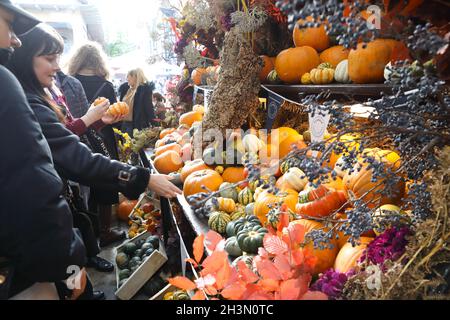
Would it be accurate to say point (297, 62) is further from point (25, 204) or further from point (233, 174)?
point (25, 204)

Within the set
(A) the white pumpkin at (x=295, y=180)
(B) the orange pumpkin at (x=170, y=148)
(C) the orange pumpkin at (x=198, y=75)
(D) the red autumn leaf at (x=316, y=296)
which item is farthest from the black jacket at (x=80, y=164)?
(C) the orange pumpkin at (x=198, y=75)

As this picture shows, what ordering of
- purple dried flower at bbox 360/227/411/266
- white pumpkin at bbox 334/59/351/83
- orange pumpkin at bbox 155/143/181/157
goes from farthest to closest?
orange pumpkin at bbox 155/143/181/157
white pumpkin at bbox 334/59/351/83
purple dried flower at bbox 360/227/411/266

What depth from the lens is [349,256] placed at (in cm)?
123

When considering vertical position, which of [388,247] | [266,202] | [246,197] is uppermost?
[388,247]

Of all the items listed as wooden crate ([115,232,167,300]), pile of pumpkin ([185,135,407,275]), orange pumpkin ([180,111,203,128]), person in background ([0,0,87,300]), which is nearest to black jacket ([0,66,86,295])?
person in background ([0,0,87,300])

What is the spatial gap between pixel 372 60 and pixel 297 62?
71 centimetres

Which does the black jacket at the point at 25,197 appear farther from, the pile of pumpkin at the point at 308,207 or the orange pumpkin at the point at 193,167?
the orange pumpkin at the point at 193,167

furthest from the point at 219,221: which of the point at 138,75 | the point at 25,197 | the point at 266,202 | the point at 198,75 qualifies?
the point at 138,75

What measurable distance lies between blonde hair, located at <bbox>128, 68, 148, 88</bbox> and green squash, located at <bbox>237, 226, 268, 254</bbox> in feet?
14.7

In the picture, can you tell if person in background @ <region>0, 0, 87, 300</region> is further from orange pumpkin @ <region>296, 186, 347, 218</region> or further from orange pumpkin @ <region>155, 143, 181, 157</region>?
orange pumpkin @ <region>155, 143, 181, 157</region>

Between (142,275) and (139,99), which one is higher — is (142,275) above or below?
below

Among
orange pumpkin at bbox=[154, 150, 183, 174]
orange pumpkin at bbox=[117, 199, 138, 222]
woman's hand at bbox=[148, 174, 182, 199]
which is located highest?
woman's hand at bbox=[148, 174, 182, 199]

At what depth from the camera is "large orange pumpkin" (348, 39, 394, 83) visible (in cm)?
155
